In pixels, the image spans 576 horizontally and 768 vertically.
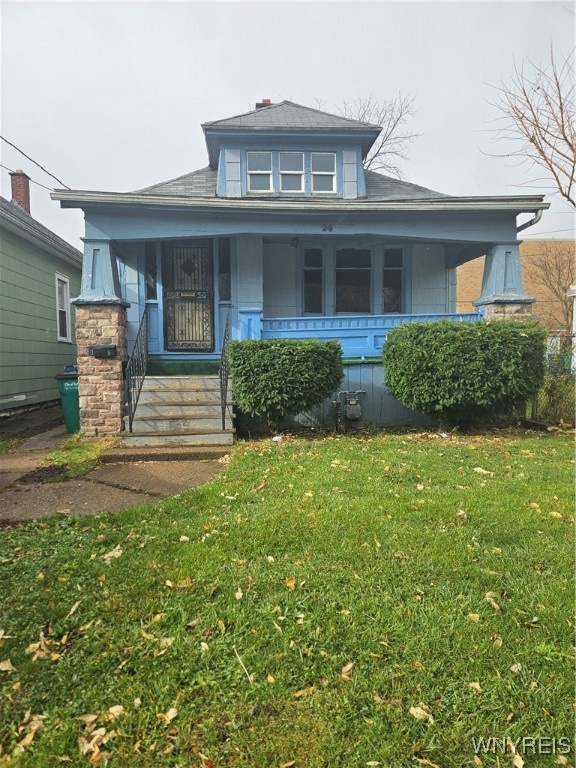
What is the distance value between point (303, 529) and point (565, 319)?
23915mm

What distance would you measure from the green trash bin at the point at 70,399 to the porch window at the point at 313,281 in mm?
4806

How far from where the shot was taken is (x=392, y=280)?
9.61m

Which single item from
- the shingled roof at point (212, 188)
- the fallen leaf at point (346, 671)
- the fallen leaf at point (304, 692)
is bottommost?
the fallen leaf at point (304, 692)

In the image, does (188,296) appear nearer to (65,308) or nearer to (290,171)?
(290,171)

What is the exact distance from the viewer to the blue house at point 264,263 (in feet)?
22.6

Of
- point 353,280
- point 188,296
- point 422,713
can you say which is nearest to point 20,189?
point 188,296

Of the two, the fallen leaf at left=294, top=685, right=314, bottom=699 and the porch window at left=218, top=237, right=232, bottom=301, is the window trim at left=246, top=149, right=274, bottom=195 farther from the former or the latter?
the fallen leaf at left=294, top=685, right=314, bottom=699

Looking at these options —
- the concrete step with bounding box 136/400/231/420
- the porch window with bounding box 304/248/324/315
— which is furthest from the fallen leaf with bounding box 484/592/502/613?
the porch window with bounding box 304/248/324/315

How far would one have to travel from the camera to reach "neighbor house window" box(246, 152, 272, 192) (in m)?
9.16

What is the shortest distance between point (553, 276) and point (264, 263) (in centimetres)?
2061

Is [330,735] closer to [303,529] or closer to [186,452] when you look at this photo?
[303,529]

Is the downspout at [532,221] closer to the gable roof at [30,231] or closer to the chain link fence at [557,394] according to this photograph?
the chain link fence at [557,394]

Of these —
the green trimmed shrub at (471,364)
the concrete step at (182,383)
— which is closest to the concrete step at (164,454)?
the concrete step at (182,383)

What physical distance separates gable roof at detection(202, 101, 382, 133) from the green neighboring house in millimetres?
4833
